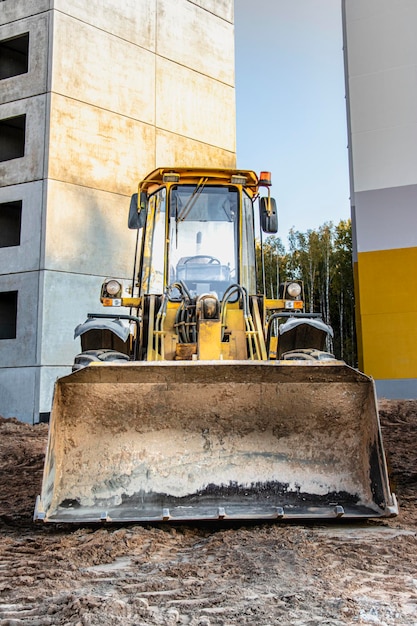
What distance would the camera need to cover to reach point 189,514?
4055mm

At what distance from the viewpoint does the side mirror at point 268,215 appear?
6164 mm

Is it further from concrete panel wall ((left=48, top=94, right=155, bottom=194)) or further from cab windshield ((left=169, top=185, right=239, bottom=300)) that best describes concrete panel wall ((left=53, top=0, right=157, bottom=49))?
cab windshield ((left=169, top=185, right=239, bottom=300))

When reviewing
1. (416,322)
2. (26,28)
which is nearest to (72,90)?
(26,28)

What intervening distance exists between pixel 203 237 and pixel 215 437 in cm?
217

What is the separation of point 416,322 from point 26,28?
9980 mm

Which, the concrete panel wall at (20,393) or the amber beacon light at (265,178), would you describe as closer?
the amber beacon light at (265,178)

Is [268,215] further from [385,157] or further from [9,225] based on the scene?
[9,225]

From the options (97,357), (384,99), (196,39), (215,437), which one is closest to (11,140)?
(196,39)

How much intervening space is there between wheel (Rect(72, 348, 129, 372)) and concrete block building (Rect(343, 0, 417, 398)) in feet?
30.7

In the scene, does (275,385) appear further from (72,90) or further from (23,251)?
(72,90)

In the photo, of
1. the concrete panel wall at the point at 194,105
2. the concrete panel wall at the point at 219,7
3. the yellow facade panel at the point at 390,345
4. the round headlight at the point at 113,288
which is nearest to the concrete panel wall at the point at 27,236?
the concrete panel wall at the point at 194,105

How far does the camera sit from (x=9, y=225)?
49.3ft

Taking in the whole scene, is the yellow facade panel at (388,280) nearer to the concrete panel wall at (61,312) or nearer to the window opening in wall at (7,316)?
the concrete panel wall at (61,312)

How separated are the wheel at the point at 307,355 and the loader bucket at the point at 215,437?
1.99 feet
